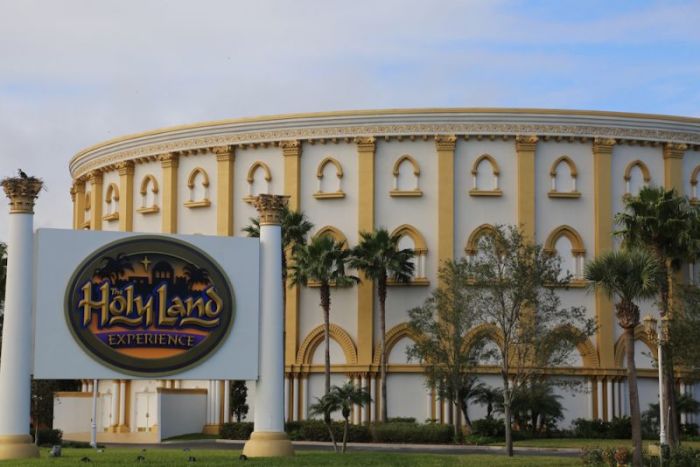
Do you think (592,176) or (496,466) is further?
(592,176)

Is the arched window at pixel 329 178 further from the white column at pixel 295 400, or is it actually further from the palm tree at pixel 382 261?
the white column at pixel 295 400

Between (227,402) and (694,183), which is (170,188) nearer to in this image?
(227,402)

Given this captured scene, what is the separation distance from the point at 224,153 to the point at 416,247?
10.8 meters

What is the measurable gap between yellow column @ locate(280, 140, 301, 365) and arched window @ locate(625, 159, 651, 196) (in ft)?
52.8

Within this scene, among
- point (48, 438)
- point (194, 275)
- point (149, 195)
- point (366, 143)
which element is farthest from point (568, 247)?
point (194, 275)

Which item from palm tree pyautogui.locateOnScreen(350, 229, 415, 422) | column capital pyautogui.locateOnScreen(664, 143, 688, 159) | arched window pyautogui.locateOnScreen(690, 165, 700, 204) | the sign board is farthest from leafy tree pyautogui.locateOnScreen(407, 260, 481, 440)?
the sign board

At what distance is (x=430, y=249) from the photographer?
212 ft

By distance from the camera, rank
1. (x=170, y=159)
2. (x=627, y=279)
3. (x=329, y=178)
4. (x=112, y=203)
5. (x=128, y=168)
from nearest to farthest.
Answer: (x=627, y=279)
(x=329, y=178)
(x=170, y=159)
(x=128, y=168)
(x=112, y=203)

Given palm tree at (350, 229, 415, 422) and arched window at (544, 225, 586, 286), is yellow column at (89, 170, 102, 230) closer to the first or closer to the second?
palm tree at (350, 229, 415, 422)

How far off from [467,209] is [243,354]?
27.4 m

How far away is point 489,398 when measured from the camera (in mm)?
61438

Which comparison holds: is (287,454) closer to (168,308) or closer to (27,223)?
(168,308)

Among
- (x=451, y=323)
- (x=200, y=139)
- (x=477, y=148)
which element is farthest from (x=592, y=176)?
(x=200, y=139)

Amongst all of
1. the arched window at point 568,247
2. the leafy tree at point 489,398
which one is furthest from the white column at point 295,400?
the arched window at point 568,247
